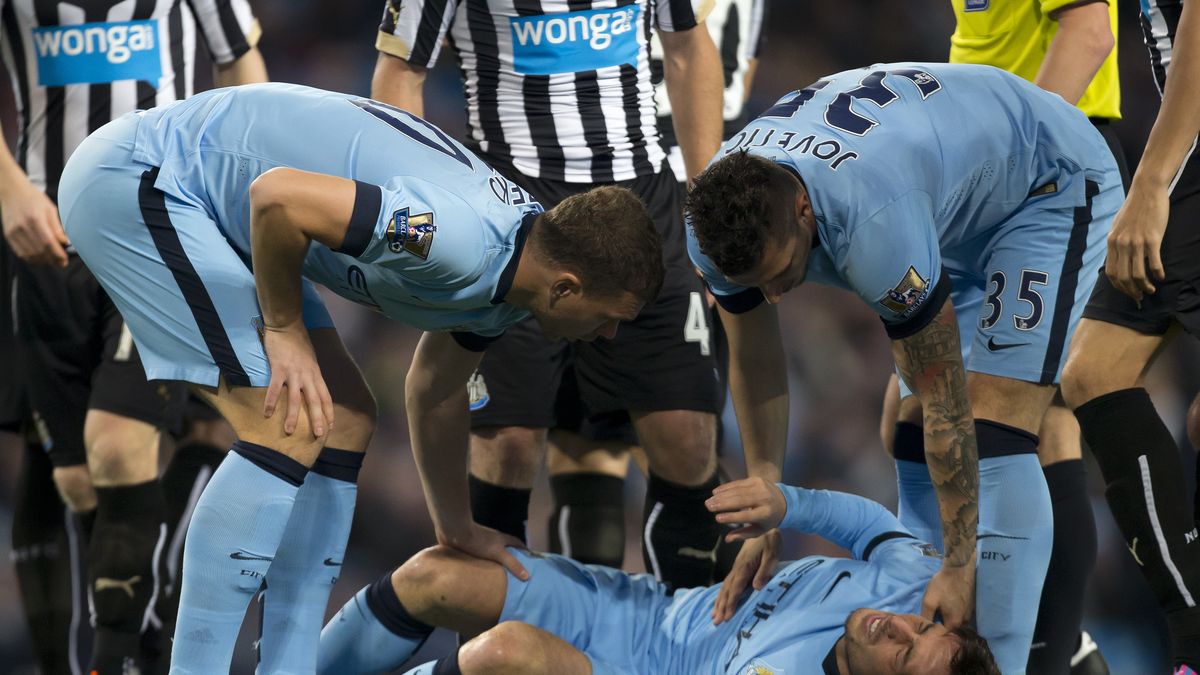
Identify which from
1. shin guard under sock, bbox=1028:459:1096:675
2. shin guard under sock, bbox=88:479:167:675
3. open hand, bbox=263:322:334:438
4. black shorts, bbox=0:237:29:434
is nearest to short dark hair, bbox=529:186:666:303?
open hand, bbox=263:322:334:438

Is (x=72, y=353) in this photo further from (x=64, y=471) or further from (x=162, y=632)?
(x=162, y=632)

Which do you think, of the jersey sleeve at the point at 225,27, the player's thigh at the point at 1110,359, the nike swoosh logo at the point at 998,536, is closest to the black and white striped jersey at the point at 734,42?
the jersey sleeve at the point at 225,27

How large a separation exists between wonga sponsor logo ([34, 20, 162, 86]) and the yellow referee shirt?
2.10 metres

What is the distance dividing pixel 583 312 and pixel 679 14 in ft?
4.01

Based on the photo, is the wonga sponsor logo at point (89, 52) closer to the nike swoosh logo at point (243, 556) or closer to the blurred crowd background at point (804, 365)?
the blurred crowd background at point (804, 365)

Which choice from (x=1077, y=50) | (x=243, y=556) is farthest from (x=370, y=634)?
(x=1077, y=50)

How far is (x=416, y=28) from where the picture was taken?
11.1ft

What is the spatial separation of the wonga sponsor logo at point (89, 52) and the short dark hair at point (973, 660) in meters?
2.44

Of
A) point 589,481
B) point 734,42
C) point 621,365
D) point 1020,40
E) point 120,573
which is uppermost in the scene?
point 1020,40

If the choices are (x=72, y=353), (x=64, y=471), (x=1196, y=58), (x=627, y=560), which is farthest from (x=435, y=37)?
(x=627, y=560)

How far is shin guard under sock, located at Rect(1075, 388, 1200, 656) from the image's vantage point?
2834mm

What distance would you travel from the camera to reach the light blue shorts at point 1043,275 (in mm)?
2787

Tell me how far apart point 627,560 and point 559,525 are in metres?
1.19

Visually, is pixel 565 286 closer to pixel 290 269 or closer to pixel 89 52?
pixel 290 269
